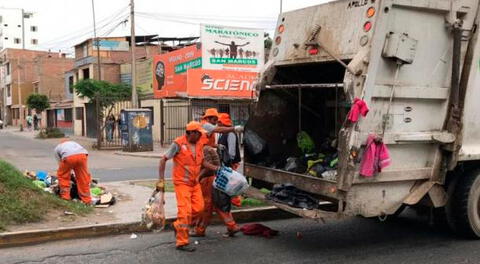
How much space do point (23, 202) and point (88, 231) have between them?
109 centimetres

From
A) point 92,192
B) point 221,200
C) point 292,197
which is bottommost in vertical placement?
point 92,192

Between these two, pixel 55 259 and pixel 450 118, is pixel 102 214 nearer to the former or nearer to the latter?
pixel 55 259

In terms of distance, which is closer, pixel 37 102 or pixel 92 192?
pixel 92 192

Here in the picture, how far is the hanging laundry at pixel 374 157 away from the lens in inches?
199

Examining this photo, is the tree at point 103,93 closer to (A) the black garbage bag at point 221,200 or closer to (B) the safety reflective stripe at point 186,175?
(A) the black garbage bag at point 221,200

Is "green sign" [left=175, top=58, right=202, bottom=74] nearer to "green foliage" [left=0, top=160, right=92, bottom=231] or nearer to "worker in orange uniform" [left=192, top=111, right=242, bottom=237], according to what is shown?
"green foliage" [left=0, top=160, right=92, bottom=231]

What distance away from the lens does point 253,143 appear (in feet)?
21.7

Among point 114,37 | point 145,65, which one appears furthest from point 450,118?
point 114,37

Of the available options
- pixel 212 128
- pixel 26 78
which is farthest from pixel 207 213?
pixel 26 78

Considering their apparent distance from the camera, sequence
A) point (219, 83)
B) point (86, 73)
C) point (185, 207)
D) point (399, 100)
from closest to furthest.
→ 1. point (399, 100)
2. point (185, 207)
3. point (219, 83)
4. point (86, 73)

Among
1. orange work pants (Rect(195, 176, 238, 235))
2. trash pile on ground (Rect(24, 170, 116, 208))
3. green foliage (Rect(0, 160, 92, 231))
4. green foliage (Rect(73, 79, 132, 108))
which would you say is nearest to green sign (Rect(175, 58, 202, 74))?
green foliage (Rect(73, 79, 132, 108))

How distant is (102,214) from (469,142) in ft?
15.6

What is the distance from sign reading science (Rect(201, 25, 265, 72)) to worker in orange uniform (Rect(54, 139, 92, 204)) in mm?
14662

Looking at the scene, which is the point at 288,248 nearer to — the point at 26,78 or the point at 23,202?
the point at 23,202
